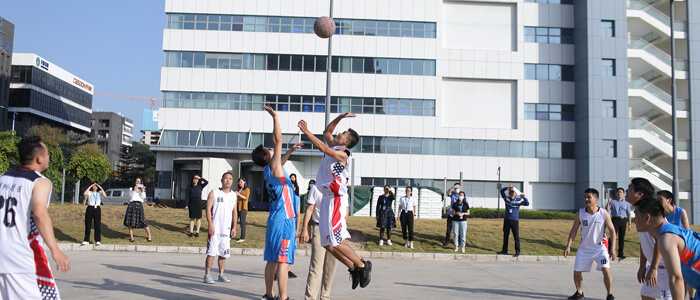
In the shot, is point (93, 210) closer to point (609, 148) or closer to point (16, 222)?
point (16, 222)

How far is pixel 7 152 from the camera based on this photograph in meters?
39.8

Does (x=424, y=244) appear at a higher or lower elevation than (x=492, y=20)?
lower

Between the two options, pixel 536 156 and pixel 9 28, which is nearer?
pixel 536 156

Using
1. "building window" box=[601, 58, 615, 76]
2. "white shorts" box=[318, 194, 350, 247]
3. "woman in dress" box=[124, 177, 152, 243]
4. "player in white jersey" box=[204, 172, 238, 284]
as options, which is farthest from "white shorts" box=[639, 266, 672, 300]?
"building window" box=[601, 58, 615, 76]

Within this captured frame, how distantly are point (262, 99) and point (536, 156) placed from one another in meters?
22.8

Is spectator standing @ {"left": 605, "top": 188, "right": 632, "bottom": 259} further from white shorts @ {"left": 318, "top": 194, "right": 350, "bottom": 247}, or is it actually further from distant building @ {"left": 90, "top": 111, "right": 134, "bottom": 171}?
distant building @ {"left": 90, "top": 111, "right": 134, "bottom": 171}

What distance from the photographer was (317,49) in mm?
42500

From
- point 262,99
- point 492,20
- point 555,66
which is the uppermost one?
point 492,20

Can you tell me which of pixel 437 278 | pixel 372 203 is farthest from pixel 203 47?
pixel 437 278

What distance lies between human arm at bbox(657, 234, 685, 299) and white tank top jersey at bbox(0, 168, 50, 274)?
19.3ft

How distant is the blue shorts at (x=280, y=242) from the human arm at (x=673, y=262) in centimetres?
455

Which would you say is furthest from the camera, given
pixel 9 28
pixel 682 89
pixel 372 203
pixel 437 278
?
pixel 9 28

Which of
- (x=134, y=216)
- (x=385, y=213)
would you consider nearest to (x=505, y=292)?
(x=385, y=213)

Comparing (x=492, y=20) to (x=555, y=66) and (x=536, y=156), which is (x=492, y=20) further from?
(x=536, y=156)
